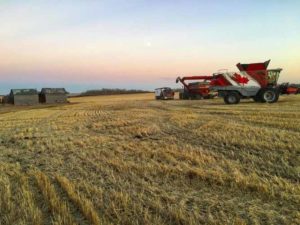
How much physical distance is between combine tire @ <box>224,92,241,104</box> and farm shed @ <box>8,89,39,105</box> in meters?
45.0

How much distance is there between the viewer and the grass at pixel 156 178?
5.39 meters

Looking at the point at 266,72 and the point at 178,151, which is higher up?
the point at 266,72

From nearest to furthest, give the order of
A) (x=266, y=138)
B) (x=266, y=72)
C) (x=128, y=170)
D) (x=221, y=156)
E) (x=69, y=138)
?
1. (x=128, y=170)
2. (x=221, y=156)
3. (x=266, y=138)
4. (x=69, y=138)
5. (x=266, y=72)

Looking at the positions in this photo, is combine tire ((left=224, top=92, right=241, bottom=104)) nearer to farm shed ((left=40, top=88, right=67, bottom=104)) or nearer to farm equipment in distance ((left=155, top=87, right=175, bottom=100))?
farm equipment in distance ((left=155, top=87, right=175, bottom=100))

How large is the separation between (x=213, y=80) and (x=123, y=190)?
2109 centimetres

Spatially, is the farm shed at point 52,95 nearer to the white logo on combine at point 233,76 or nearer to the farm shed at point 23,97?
the farm shed at point 23,97

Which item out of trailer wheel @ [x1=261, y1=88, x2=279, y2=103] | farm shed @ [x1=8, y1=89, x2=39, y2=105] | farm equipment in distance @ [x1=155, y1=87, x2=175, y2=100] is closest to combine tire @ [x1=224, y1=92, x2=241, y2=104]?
trailer wheel @ [x1=261, y1=88, x2=279, y2=103]

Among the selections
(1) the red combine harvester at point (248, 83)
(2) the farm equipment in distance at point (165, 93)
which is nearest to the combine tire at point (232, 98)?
(1) the red combine harvester at point (248, 83)

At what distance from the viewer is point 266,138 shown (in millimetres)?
10523

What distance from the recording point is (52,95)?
66500 mm

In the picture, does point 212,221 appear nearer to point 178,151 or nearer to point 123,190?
point 123,190

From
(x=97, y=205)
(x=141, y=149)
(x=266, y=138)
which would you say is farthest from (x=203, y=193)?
(x=266, y=138)

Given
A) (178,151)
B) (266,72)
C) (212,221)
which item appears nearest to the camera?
(212,221)

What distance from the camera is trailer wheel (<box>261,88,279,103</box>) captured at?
2589 centimetres
